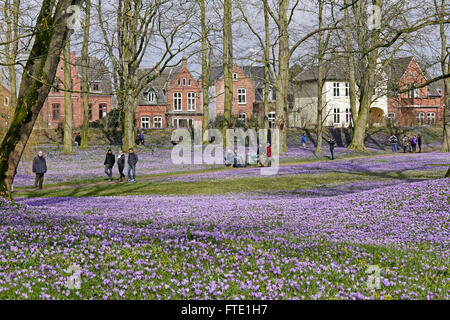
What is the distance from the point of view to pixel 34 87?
12.9m

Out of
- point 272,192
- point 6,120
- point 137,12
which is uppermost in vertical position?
point 137,12

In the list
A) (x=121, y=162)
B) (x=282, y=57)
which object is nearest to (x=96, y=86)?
(x=282, y=57)

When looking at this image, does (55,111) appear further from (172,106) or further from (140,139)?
(140,139)

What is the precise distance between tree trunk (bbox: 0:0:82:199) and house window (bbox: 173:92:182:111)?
6831cm

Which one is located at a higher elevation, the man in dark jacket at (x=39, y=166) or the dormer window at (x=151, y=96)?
the dormer window at (x=151, y=96)

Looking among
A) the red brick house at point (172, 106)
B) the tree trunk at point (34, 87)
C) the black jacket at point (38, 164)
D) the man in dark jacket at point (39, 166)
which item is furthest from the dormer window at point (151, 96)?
the tree trunk at point (34, 87)

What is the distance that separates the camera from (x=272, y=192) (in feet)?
72.0

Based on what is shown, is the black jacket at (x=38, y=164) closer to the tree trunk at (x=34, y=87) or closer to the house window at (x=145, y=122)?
the tree trunk at (x=34, y=87)

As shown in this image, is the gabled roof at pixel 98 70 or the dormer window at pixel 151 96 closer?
the gabled roof at pixel 98 70

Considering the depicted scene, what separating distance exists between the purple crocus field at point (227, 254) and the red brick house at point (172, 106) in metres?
69.0

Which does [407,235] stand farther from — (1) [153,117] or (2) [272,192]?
(1) [153,117]

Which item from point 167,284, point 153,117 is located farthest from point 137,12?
point 153,117

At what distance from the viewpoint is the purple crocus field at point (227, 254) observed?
554cm
